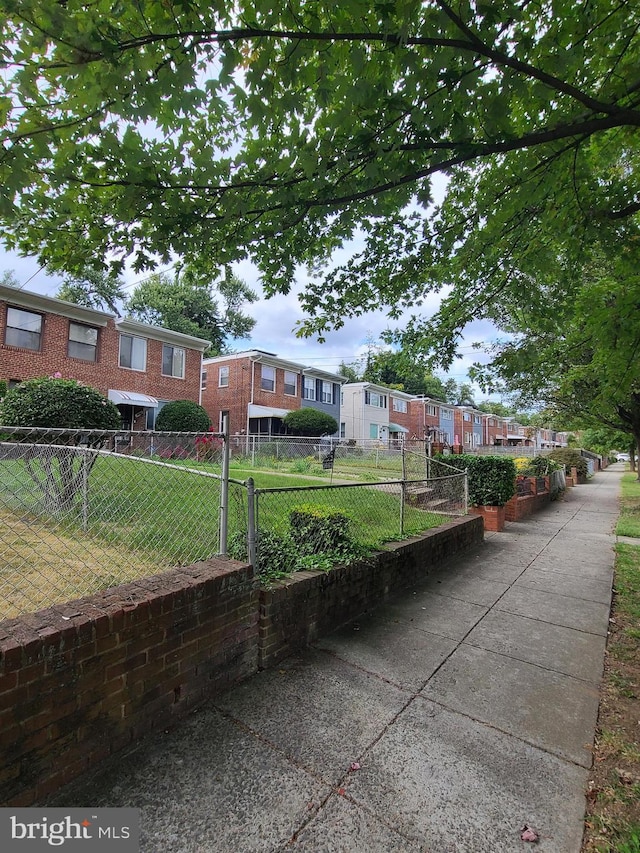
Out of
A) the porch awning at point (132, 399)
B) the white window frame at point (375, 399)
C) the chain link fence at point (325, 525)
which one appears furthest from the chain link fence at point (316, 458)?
the white window frame at point (375, 399)

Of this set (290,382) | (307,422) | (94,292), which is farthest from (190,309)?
(307,422)

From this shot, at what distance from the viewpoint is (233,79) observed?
8.15 ft

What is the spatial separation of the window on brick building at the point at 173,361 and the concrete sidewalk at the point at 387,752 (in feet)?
56.6

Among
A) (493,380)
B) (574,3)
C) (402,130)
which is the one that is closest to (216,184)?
(402,130)

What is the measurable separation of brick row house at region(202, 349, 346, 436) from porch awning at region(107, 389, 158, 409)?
217 inches

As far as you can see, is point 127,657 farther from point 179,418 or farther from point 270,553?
point 179,418

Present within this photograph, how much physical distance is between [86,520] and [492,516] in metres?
7.66

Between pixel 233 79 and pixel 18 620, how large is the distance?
10.5 feet

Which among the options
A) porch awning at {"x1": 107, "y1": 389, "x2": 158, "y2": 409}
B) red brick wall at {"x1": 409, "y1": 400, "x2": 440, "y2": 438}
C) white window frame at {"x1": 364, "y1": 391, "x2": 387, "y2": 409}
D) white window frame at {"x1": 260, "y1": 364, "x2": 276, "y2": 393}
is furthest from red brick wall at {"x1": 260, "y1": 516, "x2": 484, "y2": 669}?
red brick wall at {"x1": 409, "y1": 400, "x2": 440, "y2": 438}

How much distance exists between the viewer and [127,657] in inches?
87.8

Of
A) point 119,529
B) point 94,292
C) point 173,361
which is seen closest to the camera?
point 119,529

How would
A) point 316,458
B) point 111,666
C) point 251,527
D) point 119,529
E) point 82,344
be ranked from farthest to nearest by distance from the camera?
point 316,458 → point 82,344 → point 119,529 → point 251,527 → point 111,666

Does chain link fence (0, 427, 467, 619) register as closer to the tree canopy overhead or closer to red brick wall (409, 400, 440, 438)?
the tree canopy overhead

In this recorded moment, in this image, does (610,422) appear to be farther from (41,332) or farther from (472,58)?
(41,332)
